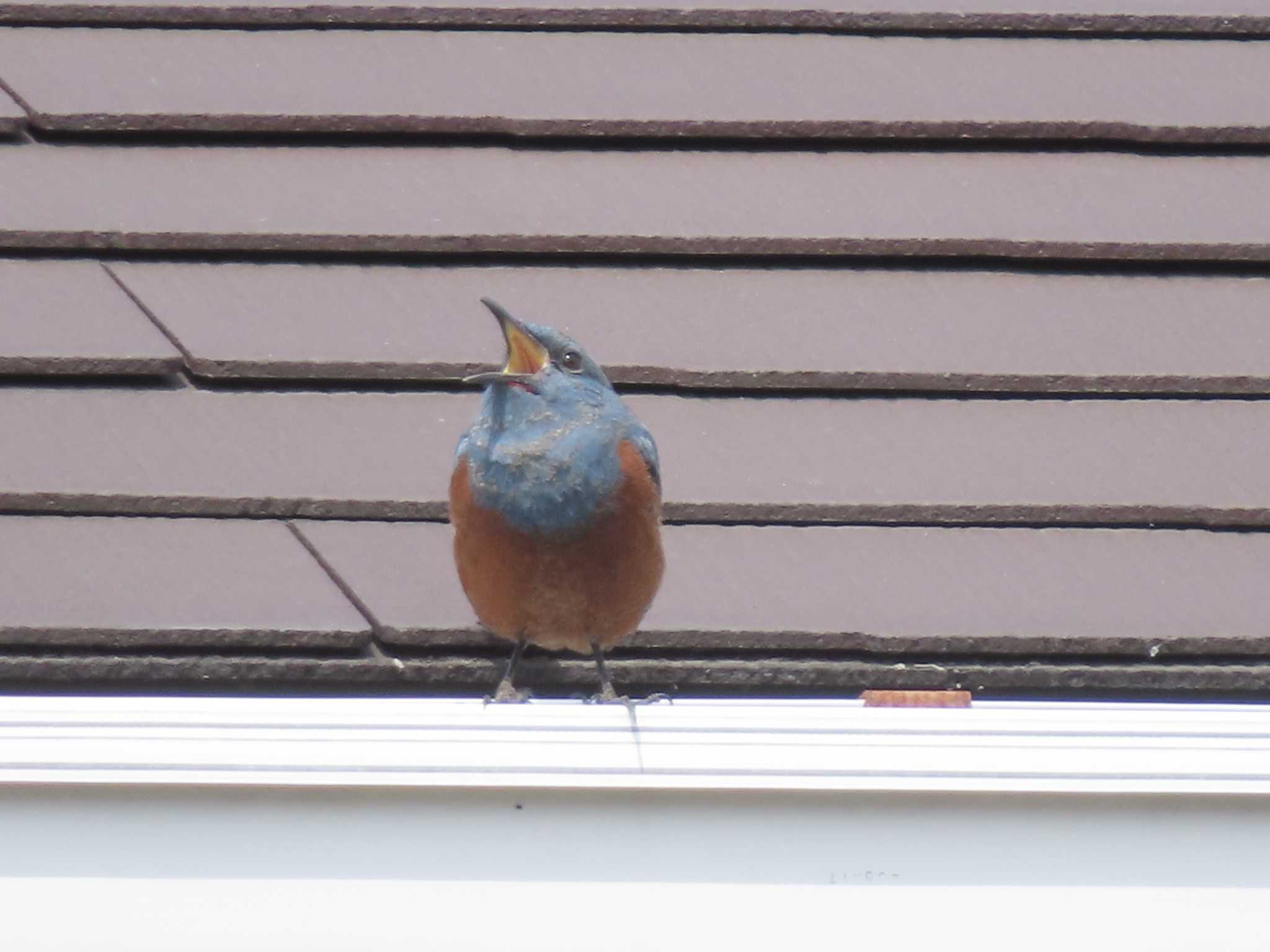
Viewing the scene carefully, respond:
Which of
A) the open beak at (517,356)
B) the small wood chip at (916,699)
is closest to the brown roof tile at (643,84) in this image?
the open beak at (517,356)

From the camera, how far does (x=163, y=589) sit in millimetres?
2180

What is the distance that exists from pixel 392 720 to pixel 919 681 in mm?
768

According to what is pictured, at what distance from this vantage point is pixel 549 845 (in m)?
1.86

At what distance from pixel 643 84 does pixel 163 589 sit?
109 cm

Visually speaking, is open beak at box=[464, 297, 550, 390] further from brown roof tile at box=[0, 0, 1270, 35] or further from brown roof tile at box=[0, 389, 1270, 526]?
brown roof tile at box=[0, 0, 1270, 35]

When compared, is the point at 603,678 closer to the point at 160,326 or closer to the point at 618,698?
the point at 618,698

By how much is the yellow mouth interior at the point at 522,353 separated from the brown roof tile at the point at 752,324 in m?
0.03

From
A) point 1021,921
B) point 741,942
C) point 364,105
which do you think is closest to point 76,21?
point 364,105

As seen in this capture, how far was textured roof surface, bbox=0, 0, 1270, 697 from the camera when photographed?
2.21m

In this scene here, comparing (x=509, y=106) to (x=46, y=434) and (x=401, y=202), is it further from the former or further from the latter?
(x=46, y=434)

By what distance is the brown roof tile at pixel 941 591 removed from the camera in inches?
87.0

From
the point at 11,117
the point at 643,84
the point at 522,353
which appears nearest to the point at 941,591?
the point at 522,353

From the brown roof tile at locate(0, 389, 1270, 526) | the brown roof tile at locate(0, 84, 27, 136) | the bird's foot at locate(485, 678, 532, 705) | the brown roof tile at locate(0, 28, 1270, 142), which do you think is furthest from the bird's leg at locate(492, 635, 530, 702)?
the brown roof tile at locate(0, 84, 27, 136)

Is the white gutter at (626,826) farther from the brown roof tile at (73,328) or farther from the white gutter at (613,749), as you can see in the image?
the brown roof tile at (73,328)
